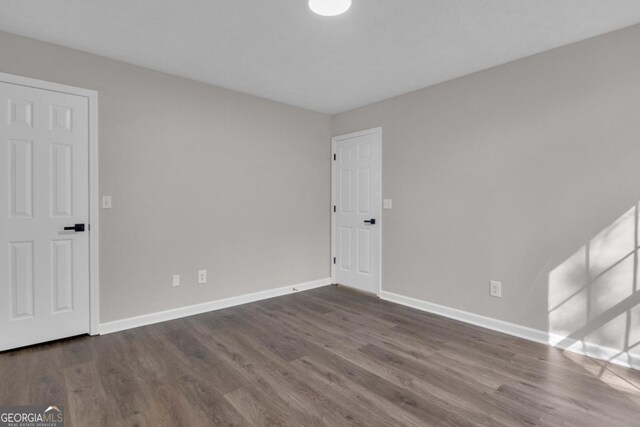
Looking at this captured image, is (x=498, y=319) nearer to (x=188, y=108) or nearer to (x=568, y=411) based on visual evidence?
(x=568, y=411)

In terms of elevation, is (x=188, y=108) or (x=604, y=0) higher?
(x=604, y=0)

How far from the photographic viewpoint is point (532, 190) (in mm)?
2822

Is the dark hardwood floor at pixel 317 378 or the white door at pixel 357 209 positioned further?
the white door at pixel 357 209

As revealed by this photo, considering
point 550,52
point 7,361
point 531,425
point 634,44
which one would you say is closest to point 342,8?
point 550,52

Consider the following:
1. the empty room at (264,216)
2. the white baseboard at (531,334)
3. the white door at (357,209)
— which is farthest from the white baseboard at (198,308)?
the white baseboard at (531,334)

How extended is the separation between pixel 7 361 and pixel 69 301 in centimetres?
54

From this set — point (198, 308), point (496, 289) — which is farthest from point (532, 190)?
point (198, 308)

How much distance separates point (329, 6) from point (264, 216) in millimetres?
2479

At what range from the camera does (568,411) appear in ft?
6.11

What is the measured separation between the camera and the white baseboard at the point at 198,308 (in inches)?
118

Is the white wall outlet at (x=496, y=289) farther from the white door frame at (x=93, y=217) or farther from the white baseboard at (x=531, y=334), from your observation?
the white door frame at (x=93, y=217)

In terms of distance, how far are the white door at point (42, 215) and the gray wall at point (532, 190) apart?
3.22 m

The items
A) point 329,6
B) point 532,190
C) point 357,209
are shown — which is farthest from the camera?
point 357,209

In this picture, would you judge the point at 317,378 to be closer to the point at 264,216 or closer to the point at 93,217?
the point at 264,216
